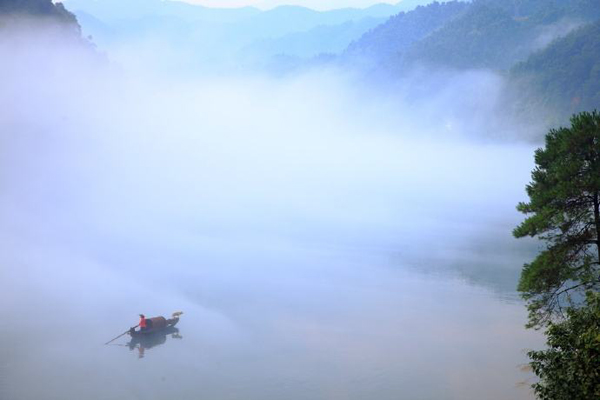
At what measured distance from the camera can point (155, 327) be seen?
36938 mm

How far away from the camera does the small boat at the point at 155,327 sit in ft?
119

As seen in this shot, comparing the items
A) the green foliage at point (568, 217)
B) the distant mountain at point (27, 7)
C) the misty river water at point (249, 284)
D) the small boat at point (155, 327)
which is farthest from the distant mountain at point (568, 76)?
the green foliage at point (568, 217)

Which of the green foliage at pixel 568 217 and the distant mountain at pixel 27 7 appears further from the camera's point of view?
the distant mountain at pixel 27 7

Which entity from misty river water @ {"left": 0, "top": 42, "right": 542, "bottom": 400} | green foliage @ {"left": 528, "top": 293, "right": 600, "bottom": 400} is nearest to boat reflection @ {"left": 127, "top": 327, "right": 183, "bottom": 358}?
misty river water @ {"left": 0, "top": 42, "right": 542, "bottom": 400}

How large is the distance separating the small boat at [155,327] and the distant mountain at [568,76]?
157m

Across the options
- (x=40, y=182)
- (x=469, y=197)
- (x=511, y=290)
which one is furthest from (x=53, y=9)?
(x=511, y=290)

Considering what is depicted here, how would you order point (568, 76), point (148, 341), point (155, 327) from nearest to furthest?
point (148, 341)
point (155, 327)
point (568, 76)

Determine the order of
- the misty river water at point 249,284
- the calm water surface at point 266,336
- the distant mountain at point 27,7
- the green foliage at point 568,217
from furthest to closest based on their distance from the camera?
the distant mountain at point 27,7 → the misty river water at point 249,284 → the calm water surface at point 266,336 → the green foliage at point 568,217

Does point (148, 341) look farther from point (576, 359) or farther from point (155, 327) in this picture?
point (576, 359)

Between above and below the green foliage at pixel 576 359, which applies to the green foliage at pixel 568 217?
above

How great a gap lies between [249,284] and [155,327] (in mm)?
16114

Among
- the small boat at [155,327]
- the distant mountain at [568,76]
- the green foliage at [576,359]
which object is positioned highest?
the distant mountain at [568,76]

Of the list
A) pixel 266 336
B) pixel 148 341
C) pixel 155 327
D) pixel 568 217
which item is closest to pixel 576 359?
pixel 568 217

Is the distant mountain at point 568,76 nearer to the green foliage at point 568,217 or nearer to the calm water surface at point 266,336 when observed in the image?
the calm water surface at point 266,336
